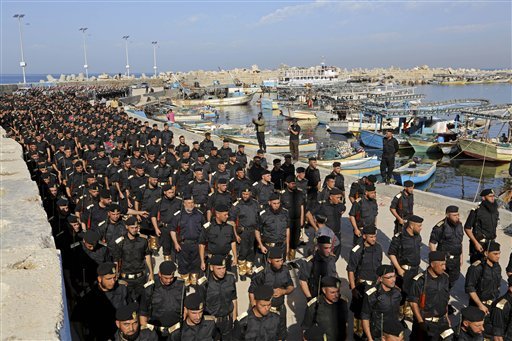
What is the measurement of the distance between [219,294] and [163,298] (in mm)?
637

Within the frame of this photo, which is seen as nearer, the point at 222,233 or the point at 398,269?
the point at 398,269

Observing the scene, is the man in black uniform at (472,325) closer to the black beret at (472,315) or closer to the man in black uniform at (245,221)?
the black beret at (472,315)

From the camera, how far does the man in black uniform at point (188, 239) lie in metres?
6.96

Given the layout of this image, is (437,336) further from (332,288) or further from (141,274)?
(141,274)

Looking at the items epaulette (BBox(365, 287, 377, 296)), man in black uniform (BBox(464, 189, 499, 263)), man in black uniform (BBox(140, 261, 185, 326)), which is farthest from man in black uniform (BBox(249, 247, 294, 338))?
man in black uniform (BBox(464, 189, 499, 263))

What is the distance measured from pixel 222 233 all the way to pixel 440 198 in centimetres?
704

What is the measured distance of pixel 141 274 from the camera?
624 centimetres

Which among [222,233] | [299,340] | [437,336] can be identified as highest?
[222,233]

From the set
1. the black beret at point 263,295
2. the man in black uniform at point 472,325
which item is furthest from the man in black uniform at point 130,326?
the man in black uniform at point 472,325

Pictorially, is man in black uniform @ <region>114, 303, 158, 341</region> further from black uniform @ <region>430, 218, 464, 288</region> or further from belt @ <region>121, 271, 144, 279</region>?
black uniform @ <region>430, 218, 464, 288</region>

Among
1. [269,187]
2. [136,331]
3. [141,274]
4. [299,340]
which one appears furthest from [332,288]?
[269,187]

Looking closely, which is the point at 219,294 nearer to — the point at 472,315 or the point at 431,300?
the point at 431,300

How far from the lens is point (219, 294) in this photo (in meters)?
5.08

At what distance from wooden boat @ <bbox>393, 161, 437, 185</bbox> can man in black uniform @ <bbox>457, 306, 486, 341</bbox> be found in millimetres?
16893
